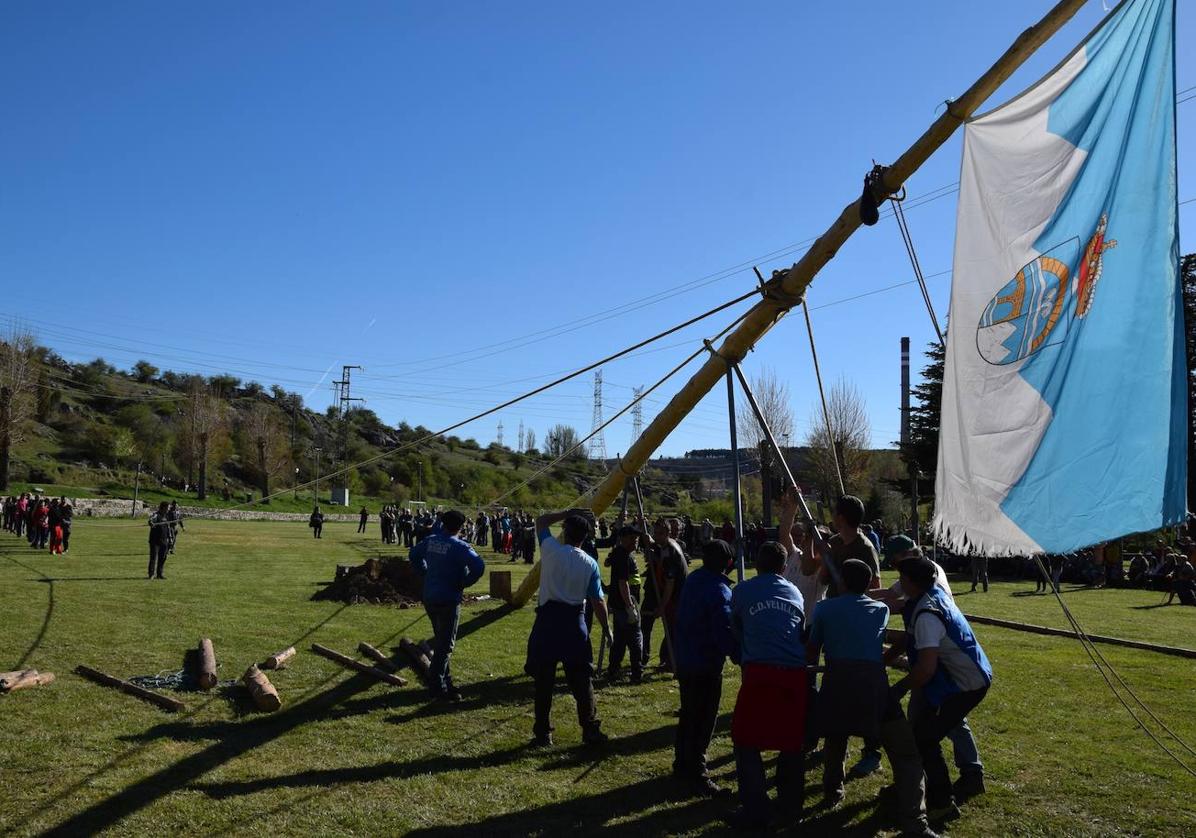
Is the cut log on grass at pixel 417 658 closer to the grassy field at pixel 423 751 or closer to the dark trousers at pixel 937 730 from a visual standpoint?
the grassy field at pixel 423 751

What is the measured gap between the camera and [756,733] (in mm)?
5090

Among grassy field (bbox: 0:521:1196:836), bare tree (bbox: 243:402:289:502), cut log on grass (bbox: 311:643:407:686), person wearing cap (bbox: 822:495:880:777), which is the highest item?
bare tree (bbox: 243:402:289:502)

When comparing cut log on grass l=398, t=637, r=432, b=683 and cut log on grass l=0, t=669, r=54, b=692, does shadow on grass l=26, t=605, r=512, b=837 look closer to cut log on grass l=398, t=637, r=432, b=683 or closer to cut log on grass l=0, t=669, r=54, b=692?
cut log on grass l=398, t=637, r=432, b=683

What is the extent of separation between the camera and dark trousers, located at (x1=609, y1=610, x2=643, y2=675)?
30.8 ft

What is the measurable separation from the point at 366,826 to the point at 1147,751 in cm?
613

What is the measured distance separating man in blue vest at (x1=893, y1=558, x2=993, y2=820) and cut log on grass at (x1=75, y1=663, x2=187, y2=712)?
6.32 m

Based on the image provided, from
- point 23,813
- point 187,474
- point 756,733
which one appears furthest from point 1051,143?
point 187,474

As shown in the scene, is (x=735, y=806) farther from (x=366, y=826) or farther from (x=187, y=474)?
(x=187, y=474)

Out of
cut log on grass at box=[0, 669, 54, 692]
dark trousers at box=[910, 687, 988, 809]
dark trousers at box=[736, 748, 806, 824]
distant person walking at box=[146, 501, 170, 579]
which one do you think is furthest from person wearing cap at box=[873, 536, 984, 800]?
distant person walking at box=[146, 501, 170, 579]

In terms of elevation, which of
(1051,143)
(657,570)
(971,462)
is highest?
(1051,143)

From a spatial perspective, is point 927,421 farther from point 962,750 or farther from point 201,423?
point 201,423

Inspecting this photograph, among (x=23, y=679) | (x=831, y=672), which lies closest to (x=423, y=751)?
(x=831, y=672)

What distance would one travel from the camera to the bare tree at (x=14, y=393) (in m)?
50.8

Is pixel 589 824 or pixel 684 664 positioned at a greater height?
pixel 684 664
